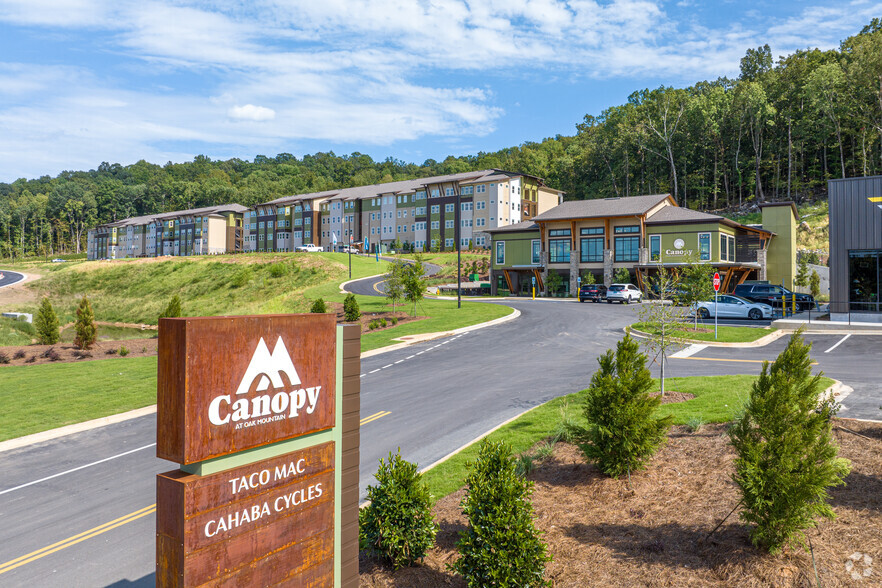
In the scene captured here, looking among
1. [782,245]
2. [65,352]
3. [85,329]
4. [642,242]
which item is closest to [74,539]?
[65,352]

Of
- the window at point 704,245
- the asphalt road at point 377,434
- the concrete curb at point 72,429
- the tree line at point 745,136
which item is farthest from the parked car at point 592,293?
the tree line at point 745,136

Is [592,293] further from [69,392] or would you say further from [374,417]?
[69,392]

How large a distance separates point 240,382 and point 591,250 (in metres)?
55.2

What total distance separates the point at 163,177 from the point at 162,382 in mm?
221304

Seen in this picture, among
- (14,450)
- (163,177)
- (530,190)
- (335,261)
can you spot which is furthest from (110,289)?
(163,177)

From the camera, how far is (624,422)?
9.25 m

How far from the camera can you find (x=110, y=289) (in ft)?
259

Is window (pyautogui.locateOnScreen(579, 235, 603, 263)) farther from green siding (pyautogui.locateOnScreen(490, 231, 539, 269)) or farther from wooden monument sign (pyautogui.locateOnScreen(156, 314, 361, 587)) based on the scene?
wooden monument sign (pyautogui.locateOnScreen(156, 314, 361, 587))

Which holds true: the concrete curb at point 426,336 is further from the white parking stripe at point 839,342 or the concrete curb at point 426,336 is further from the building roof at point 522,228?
the building roof at point 522,228

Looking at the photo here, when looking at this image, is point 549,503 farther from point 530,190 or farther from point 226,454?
point 530,190

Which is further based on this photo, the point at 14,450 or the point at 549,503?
the point at 14,450

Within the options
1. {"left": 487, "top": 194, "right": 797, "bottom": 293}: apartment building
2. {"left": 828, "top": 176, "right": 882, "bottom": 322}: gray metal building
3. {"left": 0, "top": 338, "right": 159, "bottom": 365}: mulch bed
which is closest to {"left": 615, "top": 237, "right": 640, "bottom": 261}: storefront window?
{"left": 487, "top": 194, "right": 797, "bottom": 293}: apartment building

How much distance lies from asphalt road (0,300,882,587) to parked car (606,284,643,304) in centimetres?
1728

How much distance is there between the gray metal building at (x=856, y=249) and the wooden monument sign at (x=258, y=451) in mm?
34192
